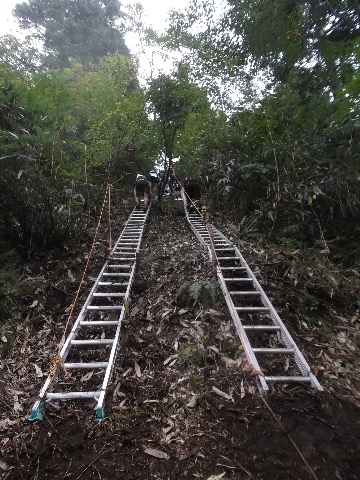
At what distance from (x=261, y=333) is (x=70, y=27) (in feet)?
95.1

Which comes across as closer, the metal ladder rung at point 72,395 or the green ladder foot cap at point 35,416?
the green ladder foot cap at point 35,416

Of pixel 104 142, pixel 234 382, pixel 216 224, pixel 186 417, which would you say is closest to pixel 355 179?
pixel 216 224

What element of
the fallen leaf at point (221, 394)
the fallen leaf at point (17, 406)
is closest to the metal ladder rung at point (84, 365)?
the fallen leaf at point (17, 406)

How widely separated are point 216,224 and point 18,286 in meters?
5.46

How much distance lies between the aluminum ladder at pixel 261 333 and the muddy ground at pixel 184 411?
15 cm

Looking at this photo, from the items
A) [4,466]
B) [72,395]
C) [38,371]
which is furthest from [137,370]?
[4,466]

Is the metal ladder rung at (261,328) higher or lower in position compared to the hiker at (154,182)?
lower

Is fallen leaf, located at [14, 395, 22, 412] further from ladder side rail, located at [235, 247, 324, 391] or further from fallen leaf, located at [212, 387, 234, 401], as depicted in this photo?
ladder side rail, located at [235, 247, 324, 391]

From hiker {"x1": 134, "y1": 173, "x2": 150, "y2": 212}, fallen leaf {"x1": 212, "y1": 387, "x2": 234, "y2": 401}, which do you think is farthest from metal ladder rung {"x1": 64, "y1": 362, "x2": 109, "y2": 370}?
hiker {"x1": 134, "y1": 173, "x2": 150, "y2": 212}

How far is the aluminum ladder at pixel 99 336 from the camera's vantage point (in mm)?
2812

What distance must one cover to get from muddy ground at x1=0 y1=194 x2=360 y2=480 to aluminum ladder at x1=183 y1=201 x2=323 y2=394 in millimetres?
151

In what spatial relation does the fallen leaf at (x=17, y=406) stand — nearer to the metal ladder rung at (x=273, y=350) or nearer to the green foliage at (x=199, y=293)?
the green foliage at (x=199, y=293)

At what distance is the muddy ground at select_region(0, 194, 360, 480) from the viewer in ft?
7.34

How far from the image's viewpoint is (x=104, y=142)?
9.83 m
